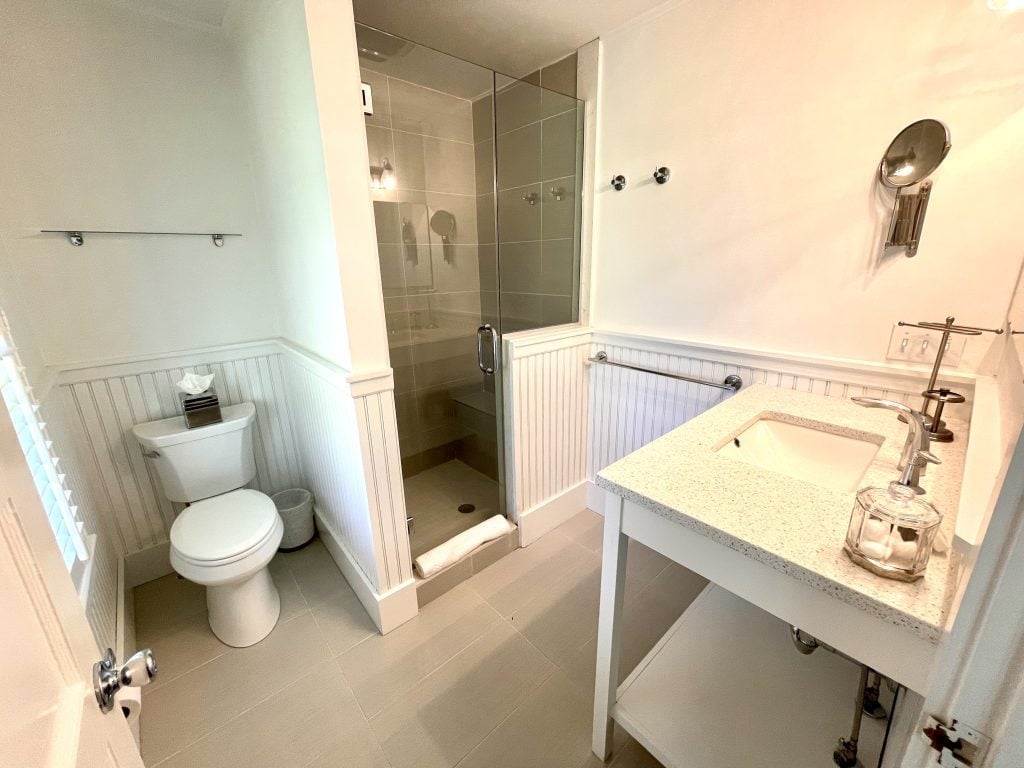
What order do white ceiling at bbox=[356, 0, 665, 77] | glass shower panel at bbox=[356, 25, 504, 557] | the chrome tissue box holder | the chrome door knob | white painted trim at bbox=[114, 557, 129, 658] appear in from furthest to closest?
glass shower panel at bbox=[356, 25, 504, 557] → the chrome tissue box holder → white ceiling at bbox=[356, 0, 665, 77] → white painted trim at bbox=[114, 557, 129, 658] → the chrome door knob

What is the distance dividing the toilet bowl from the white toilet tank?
10 cm

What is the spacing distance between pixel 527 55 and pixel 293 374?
6.00ft

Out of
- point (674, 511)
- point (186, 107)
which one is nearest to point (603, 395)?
point (674, 511)

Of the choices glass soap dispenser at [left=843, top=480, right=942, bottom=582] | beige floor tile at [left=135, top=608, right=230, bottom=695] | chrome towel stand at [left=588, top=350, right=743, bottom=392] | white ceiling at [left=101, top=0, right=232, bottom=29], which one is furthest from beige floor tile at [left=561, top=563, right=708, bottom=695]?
white ceiling at [left=101, top=0, right=232, bottom=29]

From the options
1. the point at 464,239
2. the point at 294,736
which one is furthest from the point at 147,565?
the point at 464,239

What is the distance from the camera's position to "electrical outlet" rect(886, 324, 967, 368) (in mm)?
1206

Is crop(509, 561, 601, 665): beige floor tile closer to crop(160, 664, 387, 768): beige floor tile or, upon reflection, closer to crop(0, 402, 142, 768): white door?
crop(160, 664, 387, 768): beige floor tile

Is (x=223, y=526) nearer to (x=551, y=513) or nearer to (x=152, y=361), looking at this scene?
(x=152, y=361)

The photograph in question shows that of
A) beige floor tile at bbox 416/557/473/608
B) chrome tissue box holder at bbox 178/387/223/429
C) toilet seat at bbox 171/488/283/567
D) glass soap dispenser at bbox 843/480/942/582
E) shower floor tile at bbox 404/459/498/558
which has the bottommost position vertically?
beige floor tile at bbox 416/557/473/608

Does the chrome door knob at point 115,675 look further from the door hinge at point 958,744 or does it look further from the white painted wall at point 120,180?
the white painted wall at point 120,180

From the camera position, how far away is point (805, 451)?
4.28ft

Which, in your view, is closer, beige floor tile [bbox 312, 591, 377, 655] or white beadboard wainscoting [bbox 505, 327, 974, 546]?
beige floor tile [bbox 312, 591, 377, 655]

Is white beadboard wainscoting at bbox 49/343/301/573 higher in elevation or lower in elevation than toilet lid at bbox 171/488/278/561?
higher

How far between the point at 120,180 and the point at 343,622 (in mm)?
1934
